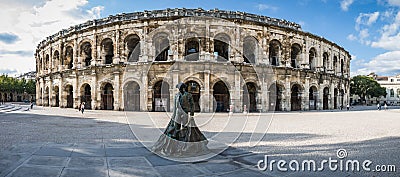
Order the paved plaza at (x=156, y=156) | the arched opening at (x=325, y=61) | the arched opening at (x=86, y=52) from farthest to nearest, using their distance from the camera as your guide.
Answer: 1. the arched opening at (x=325, y=61)
2. the arched opening at (x=86, y=52)
3. the paved plaza at (x=156, y=156)

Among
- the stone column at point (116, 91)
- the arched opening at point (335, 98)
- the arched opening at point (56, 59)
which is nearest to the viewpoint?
the stone column at point (116, 91)

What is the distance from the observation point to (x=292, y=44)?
2667 cm

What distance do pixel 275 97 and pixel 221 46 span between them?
739 cm

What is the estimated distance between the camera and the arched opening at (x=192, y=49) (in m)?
22.9

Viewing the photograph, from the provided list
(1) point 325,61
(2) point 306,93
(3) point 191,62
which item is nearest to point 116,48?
(3) point 191,62

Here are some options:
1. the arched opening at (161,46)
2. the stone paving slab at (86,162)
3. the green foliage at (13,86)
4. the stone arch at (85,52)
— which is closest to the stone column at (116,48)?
the arched opening at (161,46)

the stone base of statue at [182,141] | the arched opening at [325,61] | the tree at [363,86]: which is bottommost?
the stone base of statue at [182,141]

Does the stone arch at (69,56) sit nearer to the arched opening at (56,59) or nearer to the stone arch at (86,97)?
the arched opening at (56,59)

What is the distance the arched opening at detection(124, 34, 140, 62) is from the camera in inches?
934

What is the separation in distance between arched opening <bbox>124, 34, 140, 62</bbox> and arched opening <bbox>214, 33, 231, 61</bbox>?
7.40m

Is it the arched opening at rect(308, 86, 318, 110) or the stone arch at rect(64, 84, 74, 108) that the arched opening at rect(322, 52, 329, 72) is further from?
the stone arch at rect(64, 84, 74, 108)

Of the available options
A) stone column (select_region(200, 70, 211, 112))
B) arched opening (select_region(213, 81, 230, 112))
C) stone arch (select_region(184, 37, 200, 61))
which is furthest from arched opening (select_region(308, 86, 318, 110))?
stone arch (select_region(184, 37, 200, 61))

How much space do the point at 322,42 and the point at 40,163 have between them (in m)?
30.9

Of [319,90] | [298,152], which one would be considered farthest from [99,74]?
[319,90]
